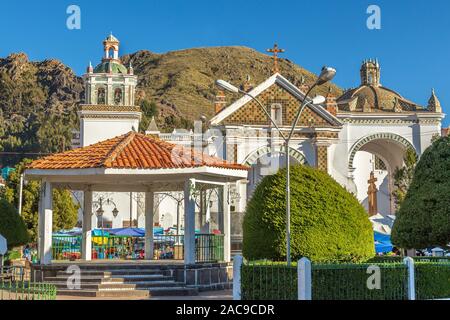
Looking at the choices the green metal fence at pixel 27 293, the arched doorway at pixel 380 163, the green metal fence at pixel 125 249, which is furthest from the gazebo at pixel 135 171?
the arched doorway at pixel 380 163

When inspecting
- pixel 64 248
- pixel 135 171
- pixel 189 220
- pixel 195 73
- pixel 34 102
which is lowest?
pixel 64 248

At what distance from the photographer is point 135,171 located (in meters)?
17.0

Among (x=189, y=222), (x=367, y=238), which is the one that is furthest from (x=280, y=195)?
(x=189, y=222)

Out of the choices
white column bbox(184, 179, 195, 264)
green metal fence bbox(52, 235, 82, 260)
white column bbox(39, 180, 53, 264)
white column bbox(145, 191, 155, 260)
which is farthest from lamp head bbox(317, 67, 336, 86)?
green metal fence bbox(52, 235, 82, 260)

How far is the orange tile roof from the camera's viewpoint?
17188mm

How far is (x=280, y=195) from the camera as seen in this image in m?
15.2

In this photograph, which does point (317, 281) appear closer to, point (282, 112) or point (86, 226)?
point (86, 226)

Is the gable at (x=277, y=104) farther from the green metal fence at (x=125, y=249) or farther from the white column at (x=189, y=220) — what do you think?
the white column at (x=189, y=220)

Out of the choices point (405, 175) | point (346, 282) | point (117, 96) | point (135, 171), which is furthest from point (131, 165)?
point (117, 96)

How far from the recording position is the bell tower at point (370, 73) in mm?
53188

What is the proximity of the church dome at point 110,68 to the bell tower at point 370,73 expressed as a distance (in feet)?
62.4

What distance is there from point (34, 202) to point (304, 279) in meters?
24.8

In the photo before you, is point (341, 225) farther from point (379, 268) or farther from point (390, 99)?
point (390, 99)

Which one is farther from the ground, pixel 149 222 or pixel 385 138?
pixel 385 138
